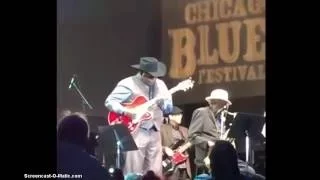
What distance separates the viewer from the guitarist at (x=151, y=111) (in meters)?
5.28

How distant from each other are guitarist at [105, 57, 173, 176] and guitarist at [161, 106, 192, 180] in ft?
0.14

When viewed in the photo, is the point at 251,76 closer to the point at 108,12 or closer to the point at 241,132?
the point at 241,132

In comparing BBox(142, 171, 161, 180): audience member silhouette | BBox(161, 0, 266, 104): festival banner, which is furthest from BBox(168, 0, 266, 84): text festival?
BBox(142, 171, 161, 180): audience member silhouette

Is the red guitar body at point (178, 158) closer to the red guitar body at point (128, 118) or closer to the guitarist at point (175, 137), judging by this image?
the guitarist at point (175, 137)

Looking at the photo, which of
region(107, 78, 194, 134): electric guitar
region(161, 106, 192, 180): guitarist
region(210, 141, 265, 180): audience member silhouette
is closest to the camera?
region(210, 141, 265, 180): audience member silhouette

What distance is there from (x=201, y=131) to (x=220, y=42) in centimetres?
61

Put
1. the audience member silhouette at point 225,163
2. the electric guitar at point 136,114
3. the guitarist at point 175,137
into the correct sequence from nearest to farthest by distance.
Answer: the audience member silhouette at point 225,163, the guitarist at point 175,137, the electric guitar at point 136,114

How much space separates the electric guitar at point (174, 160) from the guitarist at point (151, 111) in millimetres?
37

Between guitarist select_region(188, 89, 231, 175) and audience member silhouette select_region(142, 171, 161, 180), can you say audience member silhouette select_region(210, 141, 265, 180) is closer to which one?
guitarist select_region(188, 89, 231, 175)

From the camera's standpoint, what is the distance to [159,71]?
530 centimetres

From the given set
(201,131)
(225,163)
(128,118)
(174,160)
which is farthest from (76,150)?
(225,163)

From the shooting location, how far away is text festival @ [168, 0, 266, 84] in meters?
5.12

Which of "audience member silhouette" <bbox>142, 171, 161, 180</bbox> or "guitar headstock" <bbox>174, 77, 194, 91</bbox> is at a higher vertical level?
"guitar headstock" <bbox>174, 77, 194, 91</bbox>

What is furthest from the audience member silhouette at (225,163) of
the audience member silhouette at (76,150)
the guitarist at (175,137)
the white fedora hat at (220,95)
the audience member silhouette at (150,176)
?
the audience member silhouette at (76,150)
